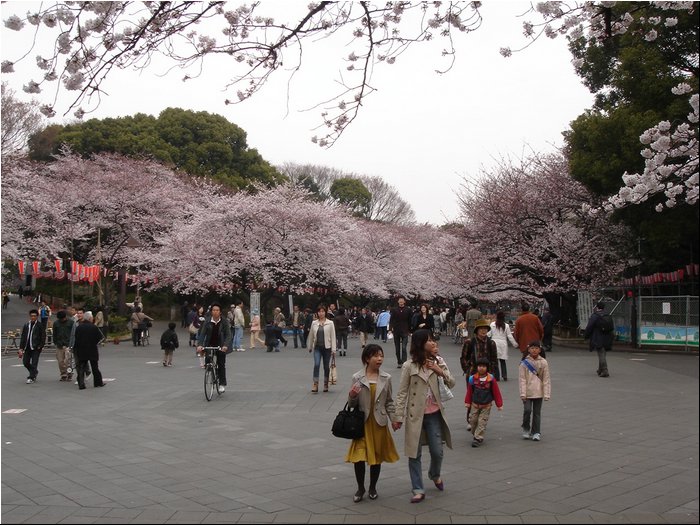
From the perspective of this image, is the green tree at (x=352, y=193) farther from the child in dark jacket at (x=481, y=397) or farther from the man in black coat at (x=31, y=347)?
the child in dark jacket at (x=481, y=397)

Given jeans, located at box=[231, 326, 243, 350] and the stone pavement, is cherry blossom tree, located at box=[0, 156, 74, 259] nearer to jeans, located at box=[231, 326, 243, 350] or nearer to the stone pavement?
jeans, located at box=[231, 326, 243, 350]

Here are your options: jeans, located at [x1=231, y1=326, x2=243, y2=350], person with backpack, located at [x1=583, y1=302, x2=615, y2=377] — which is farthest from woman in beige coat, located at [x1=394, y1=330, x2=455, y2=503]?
jeans, located at [x1=231, y1=326, x2=243, y2=350]

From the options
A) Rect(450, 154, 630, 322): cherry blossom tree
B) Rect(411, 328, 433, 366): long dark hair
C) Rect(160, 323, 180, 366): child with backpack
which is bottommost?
Rect(160, 323, 180, 366): child with backpack

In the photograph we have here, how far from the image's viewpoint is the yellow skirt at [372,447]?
5.79m

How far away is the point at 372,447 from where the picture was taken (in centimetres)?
584

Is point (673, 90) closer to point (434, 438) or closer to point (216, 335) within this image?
point (434, 438)

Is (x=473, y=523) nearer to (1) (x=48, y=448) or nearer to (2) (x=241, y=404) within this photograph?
Result: (1) (x=48, y=448)

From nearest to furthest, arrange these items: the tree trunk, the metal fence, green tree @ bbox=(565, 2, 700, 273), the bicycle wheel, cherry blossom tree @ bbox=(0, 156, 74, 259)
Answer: the bicycle wheel, green tree @ bbox=(565, 2, 700, 273), the metal fence, the tree trunk, cherry blossom tree @ bbox=(0, 156, 74, 259)

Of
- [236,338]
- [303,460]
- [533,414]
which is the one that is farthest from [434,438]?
[236,338]

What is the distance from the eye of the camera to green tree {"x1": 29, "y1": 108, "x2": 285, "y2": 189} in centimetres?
4241

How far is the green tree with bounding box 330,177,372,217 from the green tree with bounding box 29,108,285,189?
11.8 metres

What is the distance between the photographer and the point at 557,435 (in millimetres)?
8469

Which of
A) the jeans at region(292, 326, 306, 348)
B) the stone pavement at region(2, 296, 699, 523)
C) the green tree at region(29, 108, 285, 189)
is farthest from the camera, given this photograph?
the green tree at region(29, 108, 285, 189)

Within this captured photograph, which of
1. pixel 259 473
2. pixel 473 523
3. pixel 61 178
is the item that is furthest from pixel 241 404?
pixel 61 178
